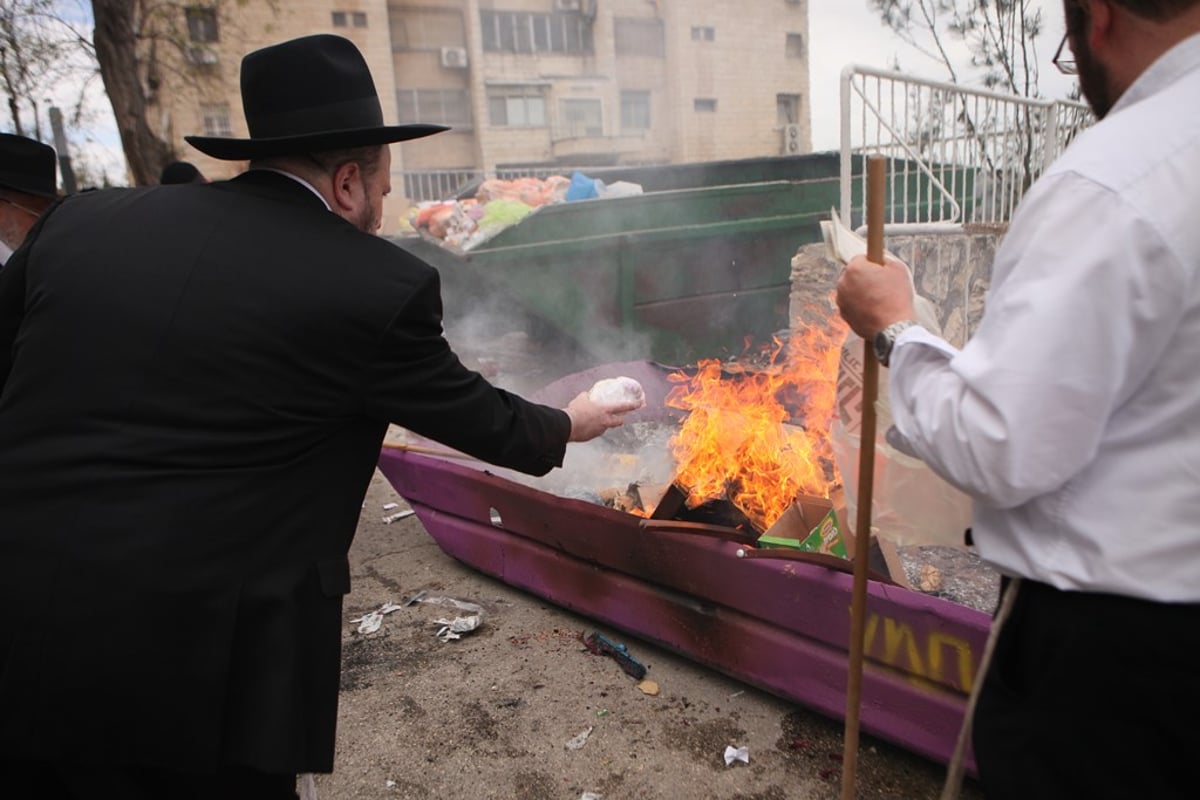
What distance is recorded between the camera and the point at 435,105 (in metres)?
28.6

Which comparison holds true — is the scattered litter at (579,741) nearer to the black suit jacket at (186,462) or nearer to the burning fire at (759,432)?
the burning fire at (759,432)

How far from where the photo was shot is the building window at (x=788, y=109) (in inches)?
1193

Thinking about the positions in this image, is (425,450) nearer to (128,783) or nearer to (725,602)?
(725,602)

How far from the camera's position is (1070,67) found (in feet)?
5.24

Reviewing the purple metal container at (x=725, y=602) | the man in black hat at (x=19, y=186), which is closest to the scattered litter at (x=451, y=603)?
the purple metal container at (x=725, y=602)

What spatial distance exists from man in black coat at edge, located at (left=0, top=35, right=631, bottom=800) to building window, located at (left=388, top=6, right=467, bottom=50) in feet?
94.0

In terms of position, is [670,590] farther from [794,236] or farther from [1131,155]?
[794,236]

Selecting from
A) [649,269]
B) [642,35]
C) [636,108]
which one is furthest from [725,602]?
[636,108]

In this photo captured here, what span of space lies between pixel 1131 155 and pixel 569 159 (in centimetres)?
2525

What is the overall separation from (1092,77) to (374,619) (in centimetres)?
391

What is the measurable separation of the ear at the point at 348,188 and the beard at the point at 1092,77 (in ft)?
5.03

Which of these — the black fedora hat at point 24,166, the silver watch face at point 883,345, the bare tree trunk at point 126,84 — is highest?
the bare tree trunk at point 126,84

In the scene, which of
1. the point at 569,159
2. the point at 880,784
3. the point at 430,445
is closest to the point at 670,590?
the point at 880,784

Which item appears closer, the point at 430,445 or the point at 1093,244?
the point at 1093,244
